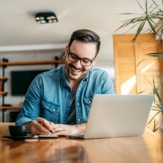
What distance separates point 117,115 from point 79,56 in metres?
0.54

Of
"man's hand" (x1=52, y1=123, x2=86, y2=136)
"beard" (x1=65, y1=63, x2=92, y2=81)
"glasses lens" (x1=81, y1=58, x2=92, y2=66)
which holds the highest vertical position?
"glasses lens" (x1=81, y1=58, x2=92, y2=66)

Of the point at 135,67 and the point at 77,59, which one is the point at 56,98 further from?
the point at 135,67

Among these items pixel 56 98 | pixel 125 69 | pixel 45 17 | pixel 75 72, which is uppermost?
pixel 45 17

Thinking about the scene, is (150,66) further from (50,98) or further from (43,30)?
(50,98)

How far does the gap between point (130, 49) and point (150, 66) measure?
1.60ft

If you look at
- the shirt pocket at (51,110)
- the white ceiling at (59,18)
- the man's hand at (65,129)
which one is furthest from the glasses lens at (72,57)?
the white ceiling at (59,18)

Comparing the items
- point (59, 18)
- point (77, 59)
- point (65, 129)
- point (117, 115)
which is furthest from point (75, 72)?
point (59, 18)

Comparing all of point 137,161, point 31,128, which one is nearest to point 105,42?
point 31,128

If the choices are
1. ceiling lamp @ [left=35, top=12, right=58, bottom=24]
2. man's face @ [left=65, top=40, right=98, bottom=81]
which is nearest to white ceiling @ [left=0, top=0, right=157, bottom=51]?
ceiling lamp @ [left=35, top=12, right=58, bottom=24]

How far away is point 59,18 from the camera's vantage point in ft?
14.3

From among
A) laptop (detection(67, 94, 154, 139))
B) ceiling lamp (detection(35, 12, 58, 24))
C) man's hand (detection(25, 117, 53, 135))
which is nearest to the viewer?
laptop (detection(67, 94, 154, 139))

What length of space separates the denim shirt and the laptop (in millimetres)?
436

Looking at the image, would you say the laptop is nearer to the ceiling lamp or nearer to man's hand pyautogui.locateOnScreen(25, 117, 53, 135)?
man's hand pyautogui.locateOnScreen(25, 117, 53, 135)

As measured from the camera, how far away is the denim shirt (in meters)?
1.57
